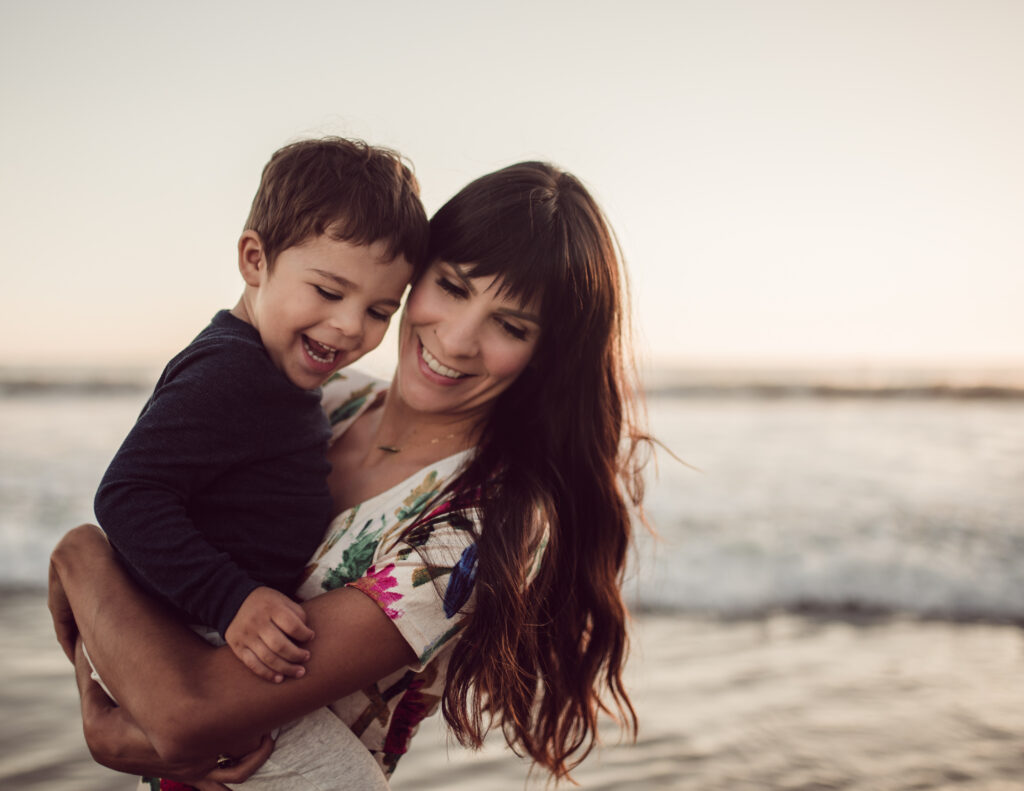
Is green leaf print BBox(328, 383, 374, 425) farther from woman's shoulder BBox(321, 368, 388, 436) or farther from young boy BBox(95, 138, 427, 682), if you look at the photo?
young boy BBox(95, 138, 427, 682)

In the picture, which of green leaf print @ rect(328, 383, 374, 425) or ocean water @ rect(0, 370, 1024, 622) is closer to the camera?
green leaf print @ rect(328, 383, 374, 425)

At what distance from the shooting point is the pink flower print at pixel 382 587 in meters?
1.67

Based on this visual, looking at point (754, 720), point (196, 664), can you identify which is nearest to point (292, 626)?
point (196, 664)

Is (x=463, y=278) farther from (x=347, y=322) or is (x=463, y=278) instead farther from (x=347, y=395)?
(x=347, y=395)

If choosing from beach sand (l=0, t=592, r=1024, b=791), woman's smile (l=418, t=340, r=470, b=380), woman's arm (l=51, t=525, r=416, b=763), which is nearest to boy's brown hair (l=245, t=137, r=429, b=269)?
woman's smile (l=418, t=340, r=470, b=380)

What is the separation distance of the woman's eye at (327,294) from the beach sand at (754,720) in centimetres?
200

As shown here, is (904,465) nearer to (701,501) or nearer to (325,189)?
(701,501)

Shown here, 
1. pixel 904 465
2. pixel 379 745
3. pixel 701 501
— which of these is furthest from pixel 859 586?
pixel 379 745

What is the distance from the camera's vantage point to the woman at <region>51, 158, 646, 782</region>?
1.59 metres

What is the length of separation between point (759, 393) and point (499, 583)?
46.4 feet

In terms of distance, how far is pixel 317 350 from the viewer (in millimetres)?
1919

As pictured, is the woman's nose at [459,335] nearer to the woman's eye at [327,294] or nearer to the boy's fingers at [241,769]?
the woman's eye at [327,294]

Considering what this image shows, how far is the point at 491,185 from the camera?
2.13 m

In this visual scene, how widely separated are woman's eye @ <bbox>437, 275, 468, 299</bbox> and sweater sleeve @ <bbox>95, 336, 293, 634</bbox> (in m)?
0.61
